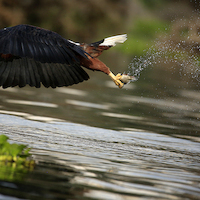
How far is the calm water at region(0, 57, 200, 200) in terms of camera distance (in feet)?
12.1

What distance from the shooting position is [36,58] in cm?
523

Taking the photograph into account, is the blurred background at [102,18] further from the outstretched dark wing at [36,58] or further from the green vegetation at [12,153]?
the green vegetation at [12,153]

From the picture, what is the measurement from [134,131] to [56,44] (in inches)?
79.7

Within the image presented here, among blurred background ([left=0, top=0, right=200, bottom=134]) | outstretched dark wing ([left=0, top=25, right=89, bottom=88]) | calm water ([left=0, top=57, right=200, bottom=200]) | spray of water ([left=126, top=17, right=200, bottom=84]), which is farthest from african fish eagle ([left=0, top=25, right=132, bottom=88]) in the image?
spray of water ([left=126, top=17, right=200, bottom=84])

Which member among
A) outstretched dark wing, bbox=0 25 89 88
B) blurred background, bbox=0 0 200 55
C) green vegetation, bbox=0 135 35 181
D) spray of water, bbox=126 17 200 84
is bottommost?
green vegetation, bbox=0 135 35 181

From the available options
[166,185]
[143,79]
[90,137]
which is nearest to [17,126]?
[90,137]

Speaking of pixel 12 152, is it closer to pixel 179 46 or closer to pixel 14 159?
pixel 14 159

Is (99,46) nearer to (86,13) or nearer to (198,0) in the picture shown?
(86,13)

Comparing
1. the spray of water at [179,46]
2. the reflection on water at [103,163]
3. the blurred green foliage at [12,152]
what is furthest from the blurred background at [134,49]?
the blurred green foliage at [12,152]

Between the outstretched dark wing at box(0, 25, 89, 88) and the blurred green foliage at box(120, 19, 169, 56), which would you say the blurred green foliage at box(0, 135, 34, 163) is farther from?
the blurred green foliage at box(120, 19, 169, 56)

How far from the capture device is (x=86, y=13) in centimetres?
2436

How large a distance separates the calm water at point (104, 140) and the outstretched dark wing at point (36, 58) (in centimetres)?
72

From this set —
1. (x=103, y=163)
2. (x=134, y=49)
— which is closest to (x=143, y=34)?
(x=134, y=49)

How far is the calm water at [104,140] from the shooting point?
12.1ft
